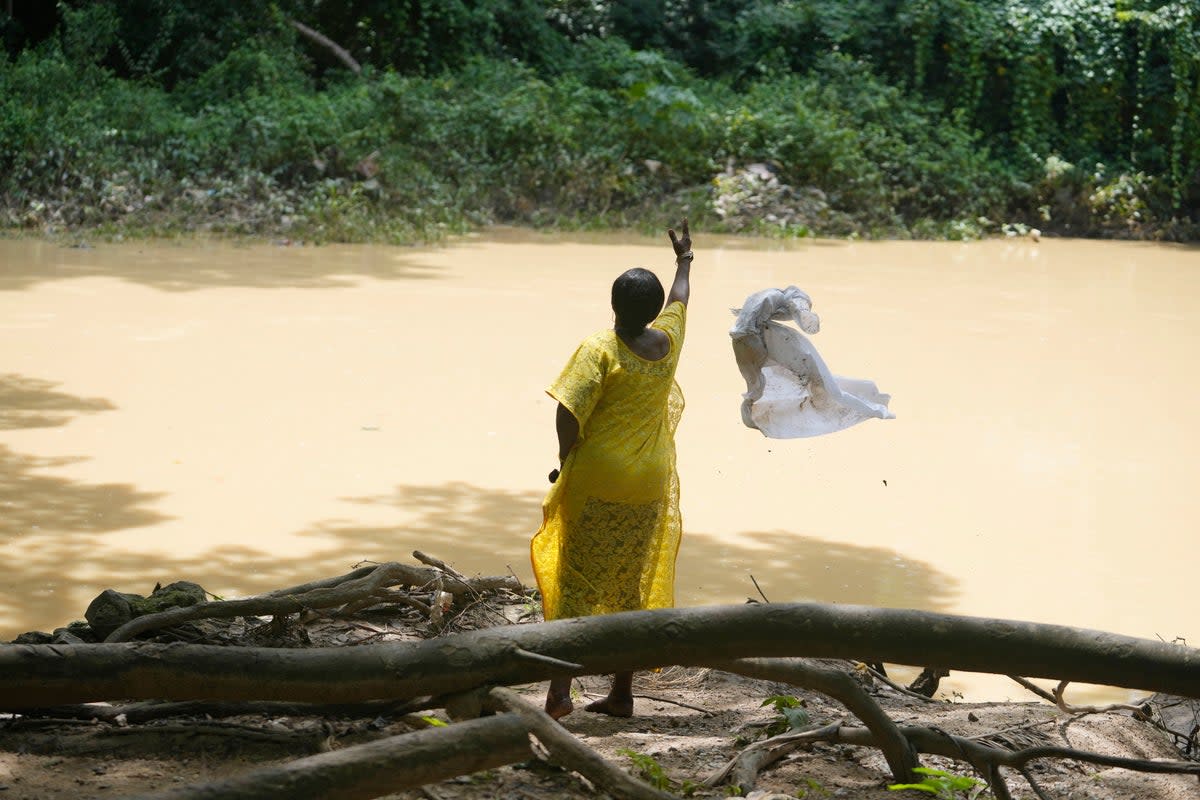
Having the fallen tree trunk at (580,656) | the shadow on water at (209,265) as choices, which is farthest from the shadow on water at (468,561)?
the shadow on water at (209,265)

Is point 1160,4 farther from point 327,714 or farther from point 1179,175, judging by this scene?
point 327,714

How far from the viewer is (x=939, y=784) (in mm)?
3068

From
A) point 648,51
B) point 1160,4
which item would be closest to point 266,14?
point 648,51

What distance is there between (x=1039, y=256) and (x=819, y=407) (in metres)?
14.7

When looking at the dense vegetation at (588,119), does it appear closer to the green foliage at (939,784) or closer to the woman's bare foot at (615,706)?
the woman's bare foot at (615,706)

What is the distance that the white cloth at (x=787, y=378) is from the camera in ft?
14.8

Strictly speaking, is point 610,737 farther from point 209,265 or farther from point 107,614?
point 209,265

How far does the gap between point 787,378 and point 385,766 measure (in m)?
2.36

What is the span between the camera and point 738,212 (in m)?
19.2

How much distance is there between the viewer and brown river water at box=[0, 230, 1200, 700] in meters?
5.86

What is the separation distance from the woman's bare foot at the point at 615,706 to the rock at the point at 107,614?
127cm

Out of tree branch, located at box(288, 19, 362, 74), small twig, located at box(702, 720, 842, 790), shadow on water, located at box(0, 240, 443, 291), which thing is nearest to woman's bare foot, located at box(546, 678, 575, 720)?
small twig, located at box(702, 720, 842, 790)

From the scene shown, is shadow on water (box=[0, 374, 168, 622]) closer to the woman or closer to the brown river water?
the brown river water

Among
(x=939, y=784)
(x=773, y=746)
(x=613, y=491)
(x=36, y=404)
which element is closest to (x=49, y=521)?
(x=36, y=404)
